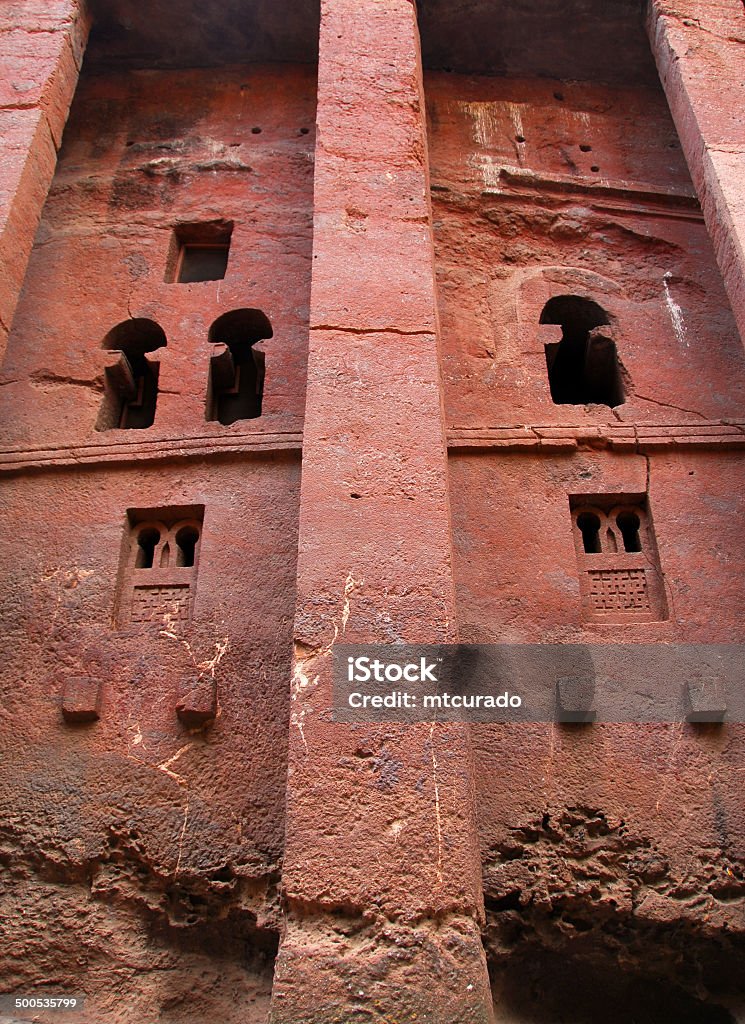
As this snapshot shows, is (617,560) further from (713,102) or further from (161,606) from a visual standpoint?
(713,102)

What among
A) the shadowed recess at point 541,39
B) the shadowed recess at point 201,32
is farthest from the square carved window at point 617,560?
the shadowed recess at point 201,32

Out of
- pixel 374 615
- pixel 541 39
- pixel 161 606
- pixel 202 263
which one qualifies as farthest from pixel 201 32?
pixel 374 615

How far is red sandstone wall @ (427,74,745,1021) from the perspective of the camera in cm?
328

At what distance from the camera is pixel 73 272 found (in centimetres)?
544

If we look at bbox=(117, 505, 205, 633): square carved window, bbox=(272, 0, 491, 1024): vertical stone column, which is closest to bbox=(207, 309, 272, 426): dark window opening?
bbox=(117, 505, 205, 633): square carved window

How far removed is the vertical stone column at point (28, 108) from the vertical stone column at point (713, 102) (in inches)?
149

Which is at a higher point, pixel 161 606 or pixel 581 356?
pixel 581 356

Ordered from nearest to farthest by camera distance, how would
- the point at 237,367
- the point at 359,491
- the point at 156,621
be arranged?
1. the point at 359,491
2. the point at 156,621
3. the point at 237,367

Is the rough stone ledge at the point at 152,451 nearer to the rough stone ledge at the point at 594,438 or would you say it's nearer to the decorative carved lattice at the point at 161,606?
the decorative carved lattice at the point at 161,606

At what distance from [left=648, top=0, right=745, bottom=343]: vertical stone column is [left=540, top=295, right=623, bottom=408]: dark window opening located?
781 mm

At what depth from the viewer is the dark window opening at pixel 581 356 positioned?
16.8ft

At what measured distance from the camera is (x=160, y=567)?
421 cm

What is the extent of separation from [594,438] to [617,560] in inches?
27.7

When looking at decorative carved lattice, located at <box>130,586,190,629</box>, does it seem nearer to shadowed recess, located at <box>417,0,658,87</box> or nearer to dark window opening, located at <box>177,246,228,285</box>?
dark window opening, located at <box>177,246,228,285</box>
